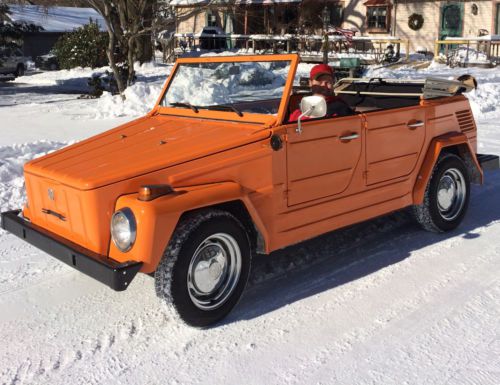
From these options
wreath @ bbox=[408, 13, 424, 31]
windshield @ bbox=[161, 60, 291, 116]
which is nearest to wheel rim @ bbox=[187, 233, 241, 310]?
windshield @ bbox=[161, 60, 291, 116]

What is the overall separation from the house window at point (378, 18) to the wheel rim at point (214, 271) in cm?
2882

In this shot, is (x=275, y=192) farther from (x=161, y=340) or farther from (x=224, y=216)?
(x=161, y=340)

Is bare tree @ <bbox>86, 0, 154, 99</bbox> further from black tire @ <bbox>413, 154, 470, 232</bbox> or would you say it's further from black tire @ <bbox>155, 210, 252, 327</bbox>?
black tire @ <bbox>155, 210, 252, 327</bbox>

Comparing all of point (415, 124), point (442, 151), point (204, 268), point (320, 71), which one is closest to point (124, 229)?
point (204, 268)

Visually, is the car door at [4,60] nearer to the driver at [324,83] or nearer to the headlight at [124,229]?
the driver at [324,83]

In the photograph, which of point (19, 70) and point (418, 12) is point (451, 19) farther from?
point (19, 70)

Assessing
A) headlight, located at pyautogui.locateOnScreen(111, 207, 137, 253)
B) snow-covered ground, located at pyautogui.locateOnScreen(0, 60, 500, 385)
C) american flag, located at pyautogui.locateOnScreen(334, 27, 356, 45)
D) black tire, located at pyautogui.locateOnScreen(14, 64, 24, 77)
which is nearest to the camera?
snow-covered ground, located at pyautogui.locateOnScreen(0, 60, 500, 385)

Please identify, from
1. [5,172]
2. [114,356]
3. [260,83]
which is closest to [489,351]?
[114,356]

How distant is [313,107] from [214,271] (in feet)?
4.19

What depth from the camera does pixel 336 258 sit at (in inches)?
189

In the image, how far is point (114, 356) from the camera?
3.38 meters

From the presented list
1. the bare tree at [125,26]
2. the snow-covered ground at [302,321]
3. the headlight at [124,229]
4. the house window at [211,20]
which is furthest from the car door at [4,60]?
the headlight at [124,229]

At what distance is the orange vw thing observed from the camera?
11.4ft

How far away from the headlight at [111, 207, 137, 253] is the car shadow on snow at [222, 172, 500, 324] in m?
0.89
